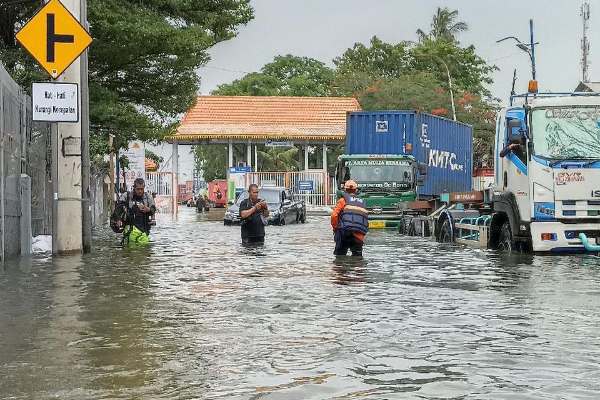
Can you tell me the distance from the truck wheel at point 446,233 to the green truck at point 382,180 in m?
6.16

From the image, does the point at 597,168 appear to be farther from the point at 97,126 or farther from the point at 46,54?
the point at 97,126

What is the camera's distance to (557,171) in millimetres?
17922

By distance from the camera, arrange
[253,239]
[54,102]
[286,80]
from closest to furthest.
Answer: [54,102] < [253,239] < [286,80]

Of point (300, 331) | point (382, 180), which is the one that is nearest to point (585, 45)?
point (382, 180)

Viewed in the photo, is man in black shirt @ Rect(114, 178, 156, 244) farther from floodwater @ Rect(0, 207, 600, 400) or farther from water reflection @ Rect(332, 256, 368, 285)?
water reflection @ Rect(332, 256, 368, 285)

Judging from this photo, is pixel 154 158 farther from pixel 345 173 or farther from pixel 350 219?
pixel 350 219

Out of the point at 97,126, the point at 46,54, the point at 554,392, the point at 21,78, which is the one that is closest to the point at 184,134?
the point at 97,126

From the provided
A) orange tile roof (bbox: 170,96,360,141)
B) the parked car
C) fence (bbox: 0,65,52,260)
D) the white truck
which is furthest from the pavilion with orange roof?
the white truck

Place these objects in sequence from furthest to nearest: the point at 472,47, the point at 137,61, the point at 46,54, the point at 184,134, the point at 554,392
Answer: the point at 472,47 → the point at 184,134 → the point at 137,61 → the point at 46,54 → the point at 554,392

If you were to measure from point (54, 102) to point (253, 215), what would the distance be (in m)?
5.40

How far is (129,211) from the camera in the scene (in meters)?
21.8

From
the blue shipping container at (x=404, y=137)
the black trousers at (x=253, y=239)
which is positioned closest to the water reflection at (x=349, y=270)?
the black trousers at (x=253, y=239)

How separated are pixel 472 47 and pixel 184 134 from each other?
29.5 metres

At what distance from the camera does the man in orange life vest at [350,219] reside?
56.9 ft
